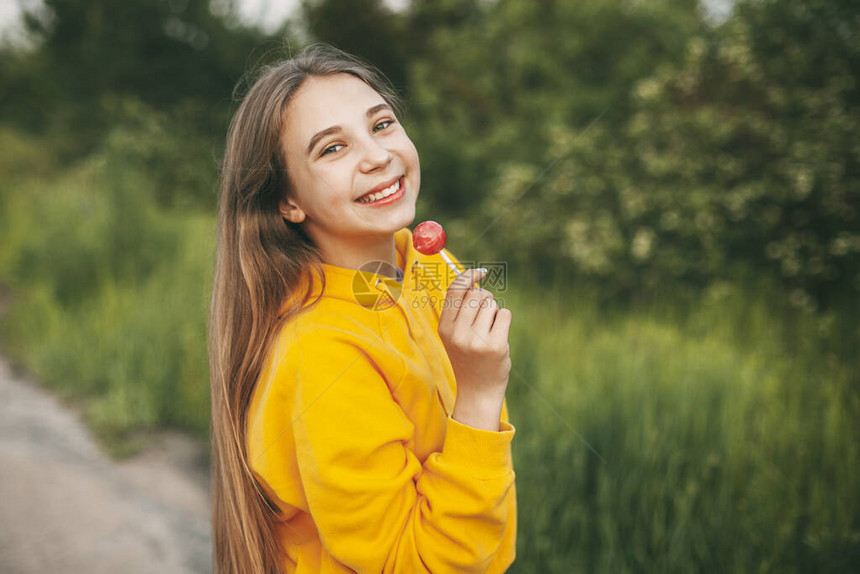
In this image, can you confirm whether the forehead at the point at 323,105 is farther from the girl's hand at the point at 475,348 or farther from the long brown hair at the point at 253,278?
the girl's hand at the point at 475,348

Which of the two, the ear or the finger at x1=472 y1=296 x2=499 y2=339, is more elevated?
the ear

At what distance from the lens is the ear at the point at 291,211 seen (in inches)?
51.4

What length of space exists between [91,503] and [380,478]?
2371 millimetres

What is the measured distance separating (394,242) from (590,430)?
1548 mm

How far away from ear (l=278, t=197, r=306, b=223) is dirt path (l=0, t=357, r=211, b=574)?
188 cm

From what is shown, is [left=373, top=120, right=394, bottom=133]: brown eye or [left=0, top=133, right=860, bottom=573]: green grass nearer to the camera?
[left=373, top=120, right=394, bottom=133]: brown eye

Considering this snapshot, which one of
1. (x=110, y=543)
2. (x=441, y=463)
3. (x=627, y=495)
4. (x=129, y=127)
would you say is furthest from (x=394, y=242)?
(x=129, y=127)

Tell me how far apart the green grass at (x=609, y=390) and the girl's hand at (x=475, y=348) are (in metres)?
1.30

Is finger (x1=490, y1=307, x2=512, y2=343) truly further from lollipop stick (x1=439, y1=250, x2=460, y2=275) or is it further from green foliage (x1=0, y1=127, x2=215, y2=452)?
green foliage (x1=0, y1=127, x2=215, y2=452)

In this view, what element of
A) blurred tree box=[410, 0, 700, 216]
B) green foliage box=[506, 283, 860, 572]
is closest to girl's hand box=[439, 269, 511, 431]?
green foliage box=[506, 283, 860, 572]

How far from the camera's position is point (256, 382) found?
4.28 feet

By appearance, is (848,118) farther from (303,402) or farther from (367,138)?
(303,402)

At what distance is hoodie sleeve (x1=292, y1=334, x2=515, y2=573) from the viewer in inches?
41.8

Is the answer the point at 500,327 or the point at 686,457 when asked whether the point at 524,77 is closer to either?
the point at 686,457
